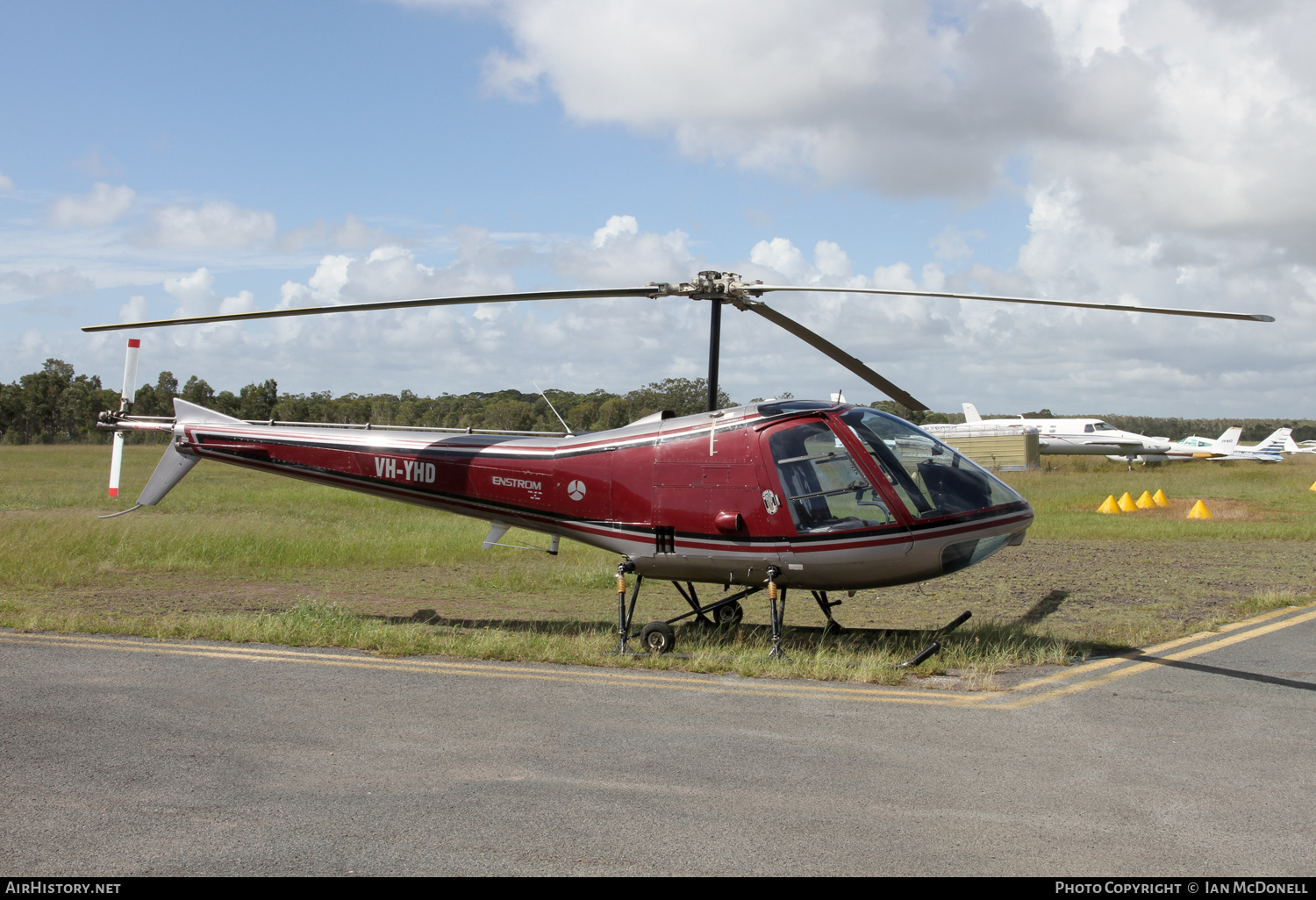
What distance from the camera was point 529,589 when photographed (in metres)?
14.9

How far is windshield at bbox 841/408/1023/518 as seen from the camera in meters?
8.70

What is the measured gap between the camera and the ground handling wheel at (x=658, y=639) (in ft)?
Answer: 30.1

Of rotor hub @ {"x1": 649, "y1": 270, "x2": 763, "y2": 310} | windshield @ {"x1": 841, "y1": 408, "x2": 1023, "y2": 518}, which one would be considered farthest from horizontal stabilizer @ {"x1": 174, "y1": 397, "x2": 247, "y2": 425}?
windshield @ {"x1": 841, "y1": 408, "x2": 1023, "y2": 518}

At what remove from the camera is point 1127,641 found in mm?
9469

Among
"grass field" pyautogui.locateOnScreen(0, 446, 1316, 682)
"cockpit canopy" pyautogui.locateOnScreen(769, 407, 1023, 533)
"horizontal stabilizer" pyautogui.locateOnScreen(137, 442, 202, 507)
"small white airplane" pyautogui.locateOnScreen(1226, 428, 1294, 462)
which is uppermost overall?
"small white airplane" pyautogui.locateOnScreen(1226, 428, 1294, 462)

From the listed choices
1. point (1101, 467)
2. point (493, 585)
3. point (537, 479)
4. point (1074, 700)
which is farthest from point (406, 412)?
point (1074, 700)

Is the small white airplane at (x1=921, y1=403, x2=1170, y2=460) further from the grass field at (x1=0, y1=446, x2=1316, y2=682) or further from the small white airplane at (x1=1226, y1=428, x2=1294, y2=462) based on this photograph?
the grass field at (x1=0, y1=446, x2=1316, y2=682)

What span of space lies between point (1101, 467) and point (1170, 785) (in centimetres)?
5110

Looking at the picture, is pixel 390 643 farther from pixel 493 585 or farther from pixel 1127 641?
pixel 1127 641

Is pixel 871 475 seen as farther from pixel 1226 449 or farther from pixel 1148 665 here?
pixel 1226 449

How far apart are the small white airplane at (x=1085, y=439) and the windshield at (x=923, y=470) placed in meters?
40.2

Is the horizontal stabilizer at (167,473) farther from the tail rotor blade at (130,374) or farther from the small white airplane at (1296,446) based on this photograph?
the small white airplane at (1296,446)

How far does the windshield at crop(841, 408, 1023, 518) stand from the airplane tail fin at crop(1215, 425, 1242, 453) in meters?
51.2

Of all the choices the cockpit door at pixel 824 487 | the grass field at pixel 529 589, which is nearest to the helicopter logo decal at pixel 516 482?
the grass field at pixel 529 589
